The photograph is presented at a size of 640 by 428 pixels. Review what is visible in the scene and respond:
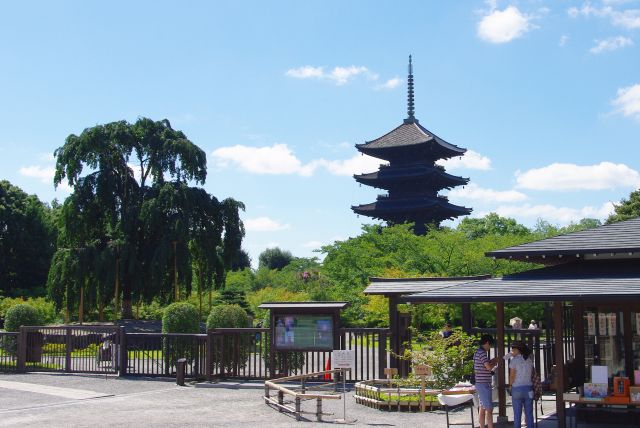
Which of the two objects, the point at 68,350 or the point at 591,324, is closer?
the point at 591,324

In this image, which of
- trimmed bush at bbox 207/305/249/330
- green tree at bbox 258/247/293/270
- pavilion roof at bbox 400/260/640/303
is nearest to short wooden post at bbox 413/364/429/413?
pavilion roof at bbox 400/260/640/303

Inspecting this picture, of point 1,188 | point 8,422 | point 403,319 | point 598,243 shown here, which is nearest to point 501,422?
point 598,243

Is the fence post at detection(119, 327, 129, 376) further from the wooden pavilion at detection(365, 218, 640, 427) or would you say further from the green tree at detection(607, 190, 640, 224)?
the green tree at detection(607, 190, 640, 224)

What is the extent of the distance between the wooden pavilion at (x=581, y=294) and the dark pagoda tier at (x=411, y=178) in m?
41.2

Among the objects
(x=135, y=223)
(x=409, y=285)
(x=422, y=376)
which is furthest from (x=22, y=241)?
(x=422, y=376)

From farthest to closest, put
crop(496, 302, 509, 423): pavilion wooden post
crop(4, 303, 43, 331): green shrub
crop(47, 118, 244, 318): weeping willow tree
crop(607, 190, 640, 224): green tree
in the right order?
1. crop(607, 190, 640, 224): green tree
2. crop(47, 118, 244, 318): weeping willow tree
3. crop(4, 303, 43, 331): green shrub
4. crop(496, 302, 509, 423): pavilion wooden post

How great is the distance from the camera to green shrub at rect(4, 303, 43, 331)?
86.4 feet

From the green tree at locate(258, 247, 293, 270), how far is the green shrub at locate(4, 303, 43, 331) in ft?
250

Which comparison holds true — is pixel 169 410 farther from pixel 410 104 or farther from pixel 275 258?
pixel 275 258

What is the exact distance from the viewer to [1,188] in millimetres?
67438

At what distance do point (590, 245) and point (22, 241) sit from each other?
6102 centimetres

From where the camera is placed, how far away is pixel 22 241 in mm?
65750

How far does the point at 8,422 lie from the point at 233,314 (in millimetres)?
10086

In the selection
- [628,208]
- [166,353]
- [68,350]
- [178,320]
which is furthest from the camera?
[628,208]
